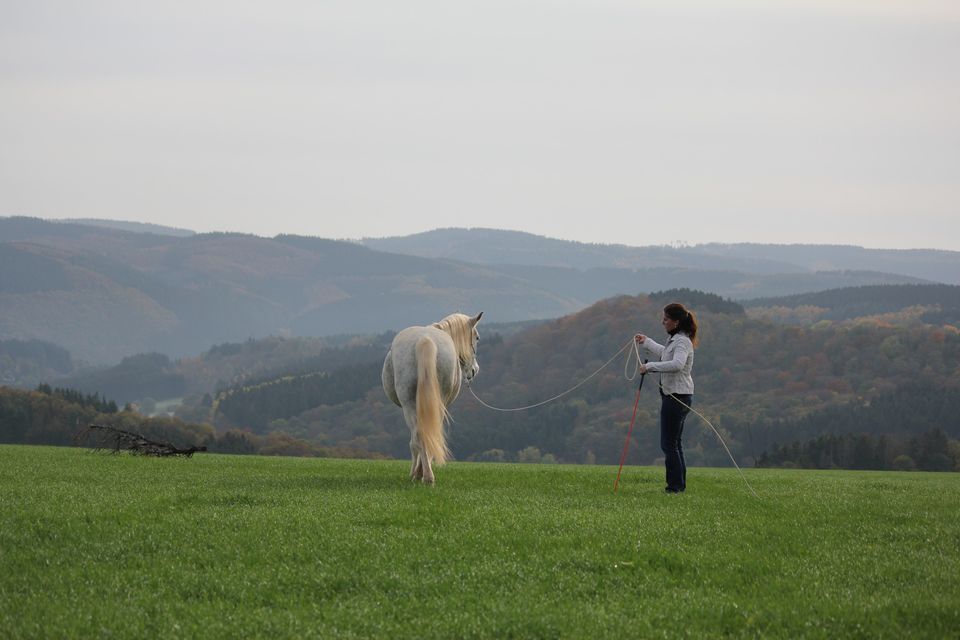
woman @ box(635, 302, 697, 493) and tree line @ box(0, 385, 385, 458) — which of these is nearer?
woman @ box(635, 302, 697, 493)

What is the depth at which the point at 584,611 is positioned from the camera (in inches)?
338

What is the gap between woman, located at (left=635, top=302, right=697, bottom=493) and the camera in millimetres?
17312

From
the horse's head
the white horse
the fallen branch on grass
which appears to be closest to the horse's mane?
the horse's head

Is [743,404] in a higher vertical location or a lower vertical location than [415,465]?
lower

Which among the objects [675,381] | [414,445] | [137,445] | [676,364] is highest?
[676,364]

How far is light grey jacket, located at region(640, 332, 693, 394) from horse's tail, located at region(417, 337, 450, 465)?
3569 mm

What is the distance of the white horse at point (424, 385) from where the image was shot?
17.6 m

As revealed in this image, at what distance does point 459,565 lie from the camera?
10039 mm

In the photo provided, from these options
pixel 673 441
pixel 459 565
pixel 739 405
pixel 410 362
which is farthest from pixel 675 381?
pixel 739 405

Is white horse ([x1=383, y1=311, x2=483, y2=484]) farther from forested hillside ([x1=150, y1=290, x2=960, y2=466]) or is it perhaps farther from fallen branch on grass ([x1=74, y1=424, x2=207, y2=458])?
forested hillside ([x1=150, y1=290, x2=960, y2=466])

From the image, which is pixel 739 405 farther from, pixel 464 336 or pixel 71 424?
pixel 464 336

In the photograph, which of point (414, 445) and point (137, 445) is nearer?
point (414, 445)

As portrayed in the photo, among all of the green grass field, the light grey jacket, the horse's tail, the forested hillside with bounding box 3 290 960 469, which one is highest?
the light grey jacket

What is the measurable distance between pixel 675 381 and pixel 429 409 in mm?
4097
